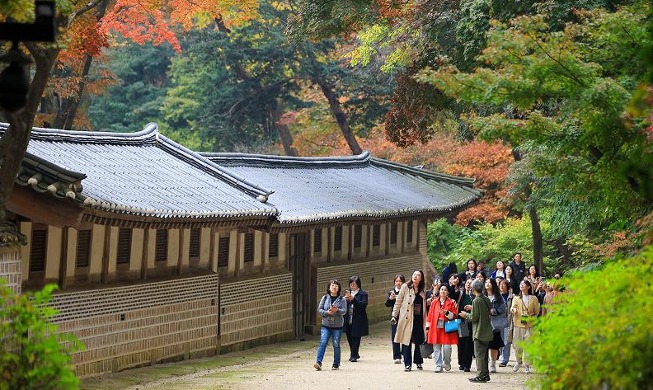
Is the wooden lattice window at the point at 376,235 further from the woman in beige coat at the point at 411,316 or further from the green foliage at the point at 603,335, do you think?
the green foliage at the point at 603,335

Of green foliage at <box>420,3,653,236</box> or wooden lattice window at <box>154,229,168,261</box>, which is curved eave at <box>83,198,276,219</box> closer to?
wooden lattice window at <box>154,229,168,261</box>

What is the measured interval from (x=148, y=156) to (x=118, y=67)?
101 ft

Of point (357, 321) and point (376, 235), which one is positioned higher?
point (376, 235)

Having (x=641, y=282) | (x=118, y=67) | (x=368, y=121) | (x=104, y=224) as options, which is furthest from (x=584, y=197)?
(x=118, y=67)

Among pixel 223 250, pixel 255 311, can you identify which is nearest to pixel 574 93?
pixel 223 250

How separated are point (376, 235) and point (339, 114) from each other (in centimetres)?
1354

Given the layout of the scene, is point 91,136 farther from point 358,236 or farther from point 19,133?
point 358,236

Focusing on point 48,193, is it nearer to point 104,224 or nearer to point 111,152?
point 104,224

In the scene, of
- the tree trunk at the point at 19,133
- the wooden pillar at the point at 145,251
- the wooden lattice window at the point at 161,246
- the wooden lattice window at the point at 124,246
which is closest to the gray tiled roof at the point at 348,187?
the wooden lattice window at the point at 161,246

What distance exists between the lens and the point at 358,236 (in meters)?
31.3

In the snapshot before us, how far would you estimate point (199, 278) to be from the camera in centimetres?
2278

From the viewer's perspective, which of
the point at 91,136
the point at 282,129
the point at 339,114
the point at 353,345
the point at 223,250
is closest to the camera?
the point at 353,345

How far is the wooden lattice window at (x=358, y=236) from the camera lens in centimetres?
3105

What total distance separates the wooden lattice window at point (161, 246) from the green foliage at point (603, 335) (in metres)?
12.6
